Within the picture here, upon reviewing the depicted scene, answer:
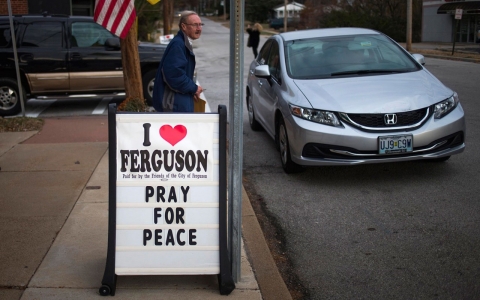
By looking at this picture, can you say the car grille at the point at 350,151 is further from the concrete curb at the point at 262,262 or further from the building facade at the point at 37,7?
the building facade at the point at 37,7

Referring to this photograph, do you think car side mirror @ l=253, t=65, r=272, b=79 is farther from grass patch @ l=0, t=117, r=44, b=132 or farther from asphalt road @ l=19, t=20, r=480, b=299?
grass patch @ l=0, t=117, r=44, b=132

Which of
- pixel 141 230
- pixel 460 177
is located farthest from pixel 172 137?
pixel 460 177

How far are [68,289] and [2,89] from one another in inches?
362

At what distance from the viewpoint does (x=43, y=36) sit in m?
13.0

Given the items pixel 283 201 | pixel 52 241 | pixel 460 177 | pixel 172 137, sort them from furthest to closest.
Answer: pixel 460 177 < pixel 283 201 < pixel 52 241 < pixel 172 137

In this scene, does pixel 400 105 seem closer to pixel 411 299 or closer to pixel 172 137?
pixel 411 299

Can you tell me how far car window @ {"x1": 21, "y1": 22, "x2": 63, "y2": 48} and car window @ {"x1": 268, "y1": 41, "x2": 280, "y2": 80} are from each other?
5352mm

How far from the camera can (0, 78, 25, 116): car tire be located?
12648 mm

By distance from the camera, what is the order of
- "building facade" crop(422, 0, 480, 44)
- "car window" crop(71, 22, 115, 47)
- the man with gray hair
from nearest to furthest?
the man with gray hair
"car window" crop(71, 22, 115, 47)
"building facade" crop(422, 0, 480, 44)

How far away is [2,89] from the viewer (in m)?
12.6

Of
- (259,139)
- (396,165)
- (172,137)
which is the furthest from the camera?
(259,139)

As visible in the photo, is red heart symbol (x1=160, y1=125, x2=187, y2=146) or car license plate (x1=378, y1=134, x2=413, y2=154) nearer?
red heart symbol (x1=160, y1=125, x2=187, y2=146)

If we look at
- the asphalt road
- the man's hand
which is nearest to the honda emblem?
the asphalt road

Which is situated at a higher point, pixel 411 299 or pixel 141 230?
pixel 141 230
